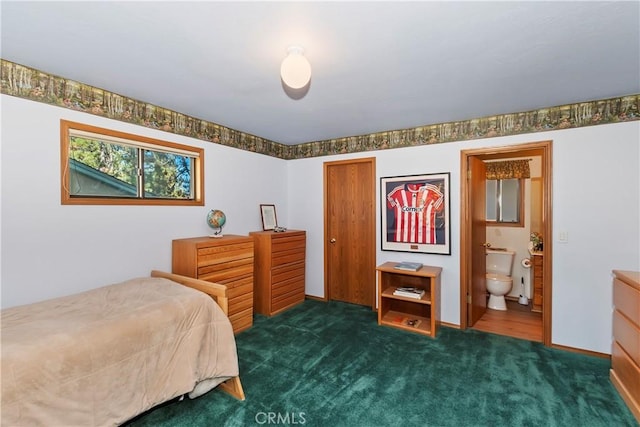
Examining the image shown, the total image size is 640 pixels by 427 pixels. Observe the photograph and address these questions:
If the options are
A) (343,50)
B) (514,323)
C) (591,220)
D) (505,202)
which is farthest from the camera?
(505,202)

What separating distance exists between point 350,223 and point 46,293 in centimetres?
315

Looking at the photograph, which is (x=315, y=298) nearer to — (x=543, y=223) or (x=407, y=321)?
(x=407, y=321)

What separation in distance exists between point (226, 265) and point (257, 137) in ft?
6.06

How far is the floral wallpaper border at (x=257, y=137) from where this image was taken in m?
2.04

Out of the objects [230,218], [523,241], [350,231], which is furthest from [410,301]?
[230,218]

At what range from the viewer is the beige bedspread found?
50.8 inches

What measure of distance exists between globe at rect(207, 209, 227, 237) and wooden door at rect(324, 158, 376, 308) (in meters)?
1.52

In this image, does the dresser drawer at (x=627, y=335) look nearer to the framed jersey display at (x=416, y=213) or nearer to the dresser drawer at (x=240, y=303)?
the framed jersey display at (x=416, y=213)

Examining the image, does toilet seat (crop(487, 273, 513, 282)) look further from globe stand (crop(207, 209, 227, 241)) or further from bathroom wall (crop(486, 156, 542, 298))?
globe stand (crop(207, 209, 227, 241))

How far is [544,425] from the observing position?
1.75 m

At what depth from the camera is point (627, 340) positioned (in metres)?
2.02

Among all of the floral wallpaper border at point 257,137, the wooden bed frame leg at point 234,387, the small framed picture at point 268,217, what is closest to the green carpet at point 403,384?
the wooden bed frame leg at point 234,387

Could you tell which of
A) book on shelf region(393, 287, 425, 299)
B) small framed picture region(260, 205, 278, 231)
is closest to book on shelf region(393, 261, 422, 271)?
book on shelf region(393, 287, 425, 299)

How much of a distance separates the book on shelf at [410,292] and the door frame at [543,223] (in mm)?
465
